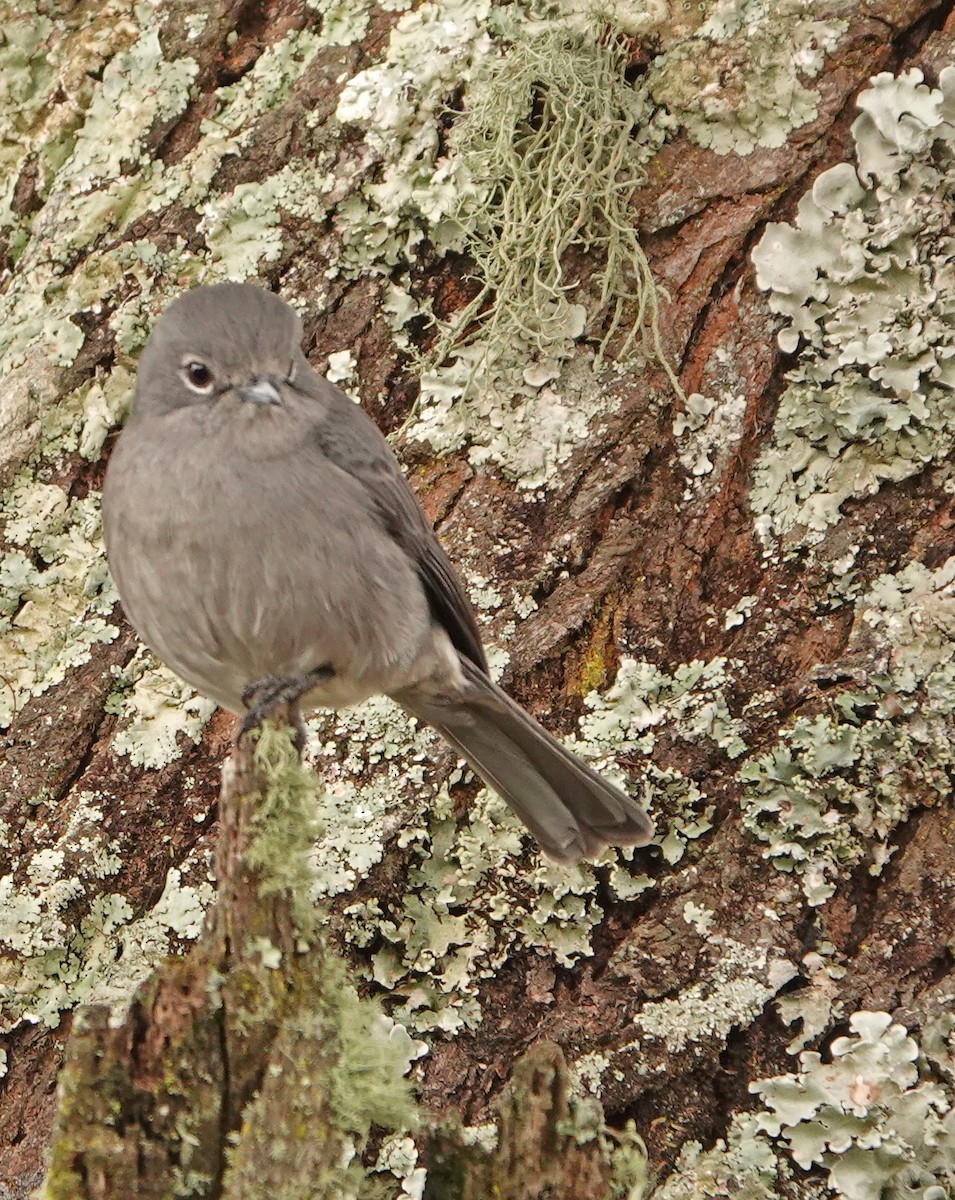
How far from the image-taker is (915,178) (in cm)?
416

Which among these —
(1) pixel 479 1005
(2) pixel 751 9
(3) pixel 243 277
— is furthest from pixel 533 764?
(2) pixel 751 9

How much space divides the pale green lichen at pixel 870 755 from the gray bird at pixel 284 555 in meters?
0.41

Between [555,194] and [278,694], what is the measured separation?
183 centimetres

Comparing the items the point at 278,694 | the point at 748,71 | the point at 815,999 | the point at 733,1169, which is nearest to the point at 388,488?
the point at 278,694

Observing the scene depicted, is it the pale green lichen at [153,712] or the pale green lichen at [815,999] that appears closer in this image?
the pale green lichen at [815,999]

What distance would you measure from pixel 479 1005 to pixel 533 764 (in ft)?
2.37

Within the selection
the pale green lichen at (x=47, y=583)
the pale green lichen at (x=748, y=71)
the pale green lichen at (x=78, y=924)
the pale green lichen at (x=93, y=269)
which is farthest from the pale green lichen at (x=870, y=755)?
the pale green lichen at (x=47, y=583)

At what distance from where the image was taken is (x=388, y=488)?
170 inches

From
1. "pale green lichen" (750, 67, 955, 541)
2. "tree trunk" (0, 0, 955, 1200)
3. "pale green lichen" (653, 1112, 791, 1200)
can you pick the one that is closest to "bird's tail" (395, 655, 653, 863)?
"tree trunk" (0, 0, 955, 1200)

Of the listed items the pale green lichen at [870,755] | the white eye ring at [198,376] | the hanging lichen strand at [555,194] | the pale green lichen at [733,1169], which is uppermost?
the hanging lichen strand at [555,194]

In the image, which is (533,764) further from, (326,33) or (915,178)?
(326,33)

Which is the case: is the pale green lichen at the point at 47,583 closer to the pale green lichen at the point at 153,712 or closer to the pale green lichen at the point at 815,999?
the pale green lichen at the point at 153,712

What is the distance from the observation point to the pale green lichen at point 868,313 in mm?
4141

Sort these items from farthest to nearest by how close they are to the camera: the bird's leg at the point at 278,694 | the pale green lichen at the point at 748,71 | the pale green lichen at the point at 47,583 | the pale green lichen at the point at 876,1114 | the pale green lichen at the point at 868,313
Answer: the pale green lichen at the point at 47,583, the pale green lichen at the point at 748,71, the pale green lichen at the point at 868,313, the bird's leg at the point at 278,694, the pale green lichen at the point at 876,1114
